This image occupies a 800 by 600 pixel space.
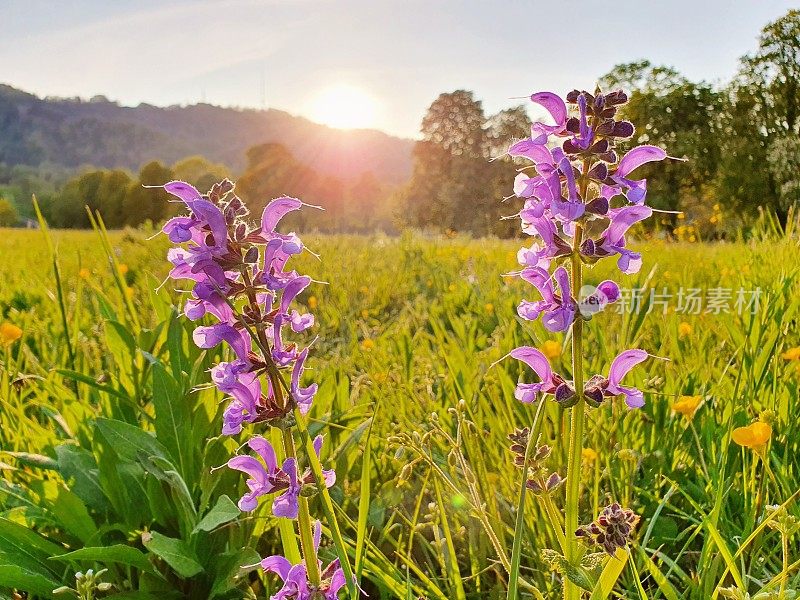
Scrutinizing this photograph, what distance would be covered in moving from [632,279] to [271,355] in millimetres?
2444

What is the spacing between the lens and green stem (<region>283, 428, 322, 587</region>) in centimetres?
86

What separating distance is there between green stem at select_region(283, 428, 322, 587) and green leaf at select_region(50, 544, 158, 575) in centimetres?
56

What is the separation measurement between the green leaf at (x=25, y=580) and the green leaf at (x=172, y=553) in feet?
0.74

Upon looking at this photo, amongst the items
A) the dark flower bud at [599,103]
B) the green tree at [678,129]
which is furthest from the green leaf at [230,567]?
the green tree at [678,129]

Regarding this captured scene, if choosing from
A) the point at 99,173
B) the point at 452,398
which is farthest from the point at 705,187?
the point at 99,173

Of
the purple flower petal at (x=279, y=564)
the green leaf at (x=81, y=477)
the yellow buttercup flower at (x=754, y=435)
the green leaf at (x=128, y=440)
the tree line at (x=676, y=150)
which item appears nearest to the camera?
the purple flower petal at (x=279, y=564)

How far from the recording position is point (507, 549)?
1.48 meters

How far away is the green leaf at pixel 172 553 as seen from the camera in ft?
4.23

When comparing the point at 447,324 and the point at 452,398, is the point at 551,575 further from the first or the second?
the point at 447,324

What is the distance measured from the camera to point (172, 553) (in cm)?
131

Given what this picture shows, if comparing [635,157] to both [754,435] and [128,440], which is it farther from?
[128,440]

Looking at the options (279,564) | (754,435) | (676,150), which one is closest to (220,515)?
(279,564)

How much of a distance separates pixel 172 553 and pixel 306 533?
2.00 feet

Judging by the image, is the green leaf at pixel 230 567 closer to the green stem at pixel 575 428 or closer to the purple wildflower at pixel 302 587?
the purple wildflower at pixel 302 587
